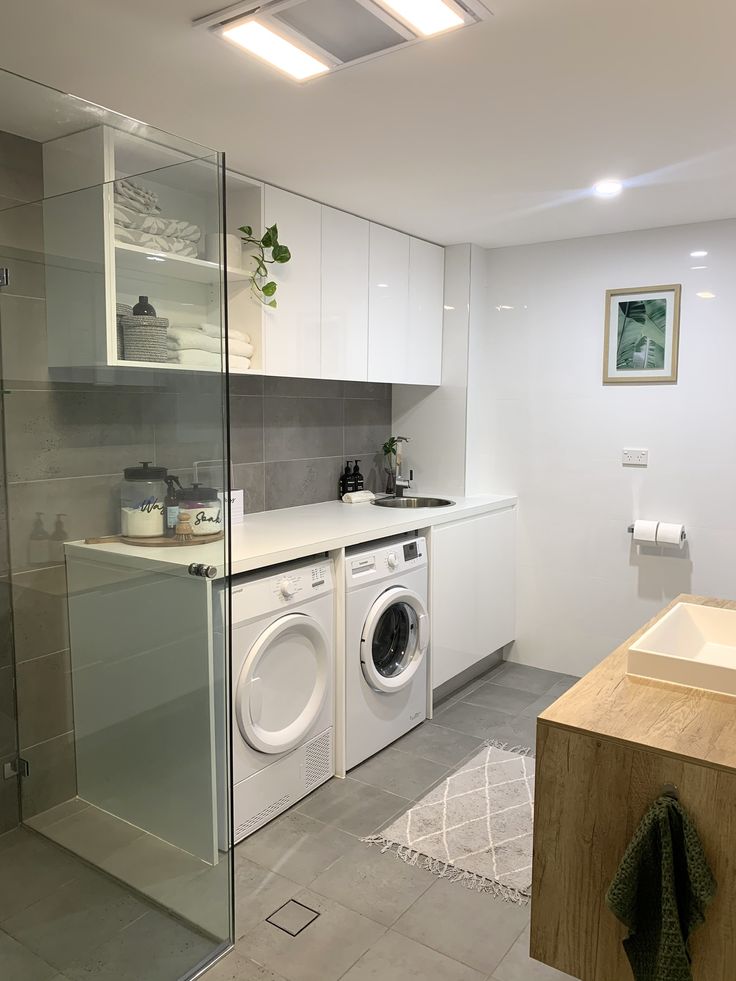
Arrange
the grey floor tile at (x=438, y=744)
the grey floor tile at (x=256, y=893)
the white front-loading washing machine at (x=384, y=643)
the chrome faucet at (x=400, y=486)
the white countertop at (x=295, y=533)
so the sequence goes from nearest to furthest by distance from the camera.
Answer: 1. the white countertop at (x=295, y=533)
2. the grey floor tile at (x=256, y=893)
3. the white front-loading washing machine at (x=384, y=643)
4. the grey floor tile at (x=438, y=744)
5. the chrome faucet at (x=400, y=486)

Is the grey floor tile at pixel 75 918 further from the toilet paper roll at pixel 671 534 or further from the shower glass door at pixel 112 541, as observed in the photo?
the toilet paper roll at pixel 671 534

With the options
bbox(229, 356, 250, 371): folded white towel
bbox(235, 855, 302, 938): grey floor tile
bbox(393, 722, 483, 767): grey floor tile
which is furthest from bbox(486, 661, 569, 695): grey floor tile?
bbox(229, 356, 250, 371): folded white towel

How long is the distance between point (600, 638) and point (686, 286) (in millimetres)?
1823

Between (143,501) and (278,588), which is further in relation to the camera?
(278,588)

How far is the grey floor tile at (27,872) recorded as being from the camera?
1690mm

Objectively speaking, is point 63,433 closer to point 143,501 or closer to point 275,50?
point 143,501

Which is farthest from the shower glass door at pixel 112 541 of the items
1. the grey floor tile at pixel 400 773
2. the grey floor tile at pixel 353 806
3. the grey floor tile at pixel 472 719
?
the grey floor tile at pixel 472 719

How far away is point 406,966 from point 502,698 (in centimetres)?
192

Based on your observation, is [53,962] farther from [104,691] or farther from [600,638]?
[600,638]

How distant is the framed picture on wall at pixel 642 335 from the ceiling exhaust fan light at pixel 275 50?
2.31 meters

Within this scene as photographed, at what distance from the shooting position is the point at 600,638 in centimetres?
408

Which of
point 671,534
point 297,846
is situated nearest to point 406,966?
point 297,846

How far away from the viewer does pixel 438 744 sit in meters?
3.33

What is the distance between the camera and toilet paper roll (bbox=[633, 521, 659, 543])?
374 cm
